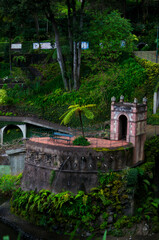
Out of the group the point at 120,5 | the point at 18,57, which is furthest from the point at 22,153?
the point at 120,5

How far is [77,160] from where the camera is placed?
77.0 feet

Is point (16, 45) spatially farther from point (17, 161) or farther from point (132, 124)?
point (132, 124)

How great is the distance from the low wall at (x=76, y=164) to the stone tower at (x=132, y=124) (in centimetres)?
90

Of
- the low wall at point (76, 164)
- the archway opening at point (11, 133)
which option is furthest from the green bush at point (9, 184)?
the archway opening at point (11, 133)

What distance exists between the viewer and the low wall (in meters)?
23.4

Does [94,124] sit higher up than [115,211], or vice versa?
[94,124]

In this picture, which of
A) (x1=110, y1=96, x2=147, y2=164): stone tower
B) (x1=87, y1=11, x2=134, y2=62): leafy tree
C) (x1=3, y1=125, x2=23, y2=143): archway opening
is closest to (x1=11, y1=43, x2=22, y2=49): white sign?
(x1=87, y1=11, x2=134, y2=62): leafy tree

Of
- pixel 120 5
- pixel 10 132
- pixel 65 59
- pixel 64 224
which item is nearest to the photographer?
pixel 64 224

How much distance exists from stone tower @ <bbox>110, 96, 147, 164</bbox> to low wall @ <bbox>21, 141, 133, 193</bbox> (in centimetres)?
90

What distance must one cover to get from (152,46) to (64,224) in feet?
95.7

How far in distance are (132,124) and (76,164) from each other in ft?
16.5

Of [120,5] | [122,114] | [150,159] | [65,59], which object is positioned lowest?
[150,159]

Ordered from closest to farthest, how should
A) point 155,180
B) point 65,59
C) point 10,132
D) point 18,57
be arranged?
point 155,180
point 10,132
point 65,59
point 18,57

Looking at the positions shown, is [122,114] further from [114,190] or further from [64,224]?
[64,224]
